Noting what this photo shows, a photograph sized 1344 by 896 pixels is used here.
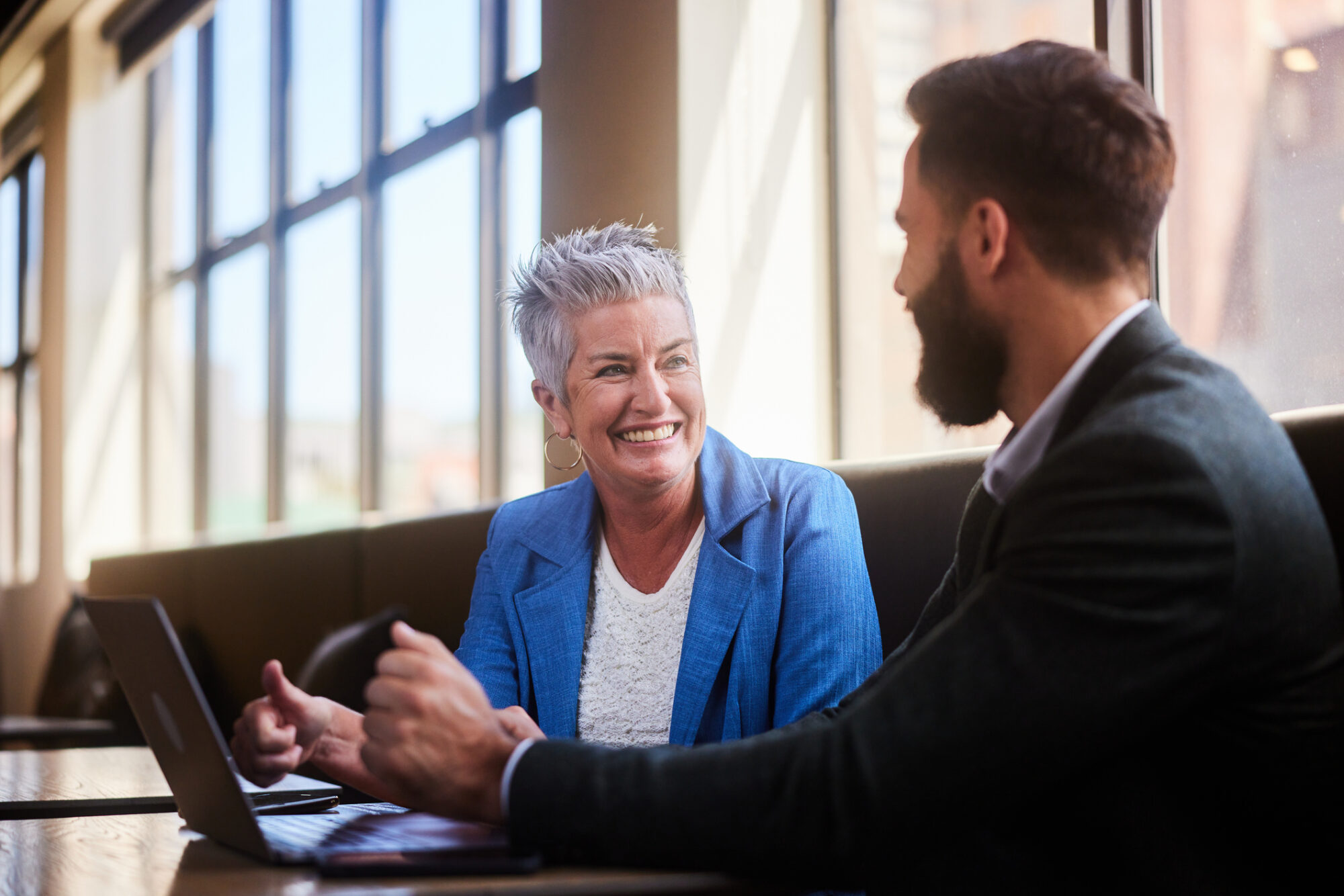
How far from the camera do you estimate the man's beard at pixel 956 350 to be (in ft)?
3.67

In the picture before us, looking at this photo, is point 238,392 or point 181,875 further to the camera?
point 238,392

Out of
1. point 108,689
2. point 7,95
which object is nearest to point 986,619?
point 108,689

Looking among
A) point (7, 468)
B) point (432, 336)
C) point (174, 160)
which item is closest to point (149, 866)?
point (432, 336)

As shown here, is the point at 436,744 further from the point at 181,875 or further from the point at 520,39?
the point at 520,39

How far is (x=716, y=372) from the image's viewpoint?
8.96ft

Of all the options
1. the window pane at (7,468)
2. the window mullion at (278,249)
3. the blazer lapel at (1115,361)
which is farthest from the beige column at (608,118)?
the window pane at (7,468)

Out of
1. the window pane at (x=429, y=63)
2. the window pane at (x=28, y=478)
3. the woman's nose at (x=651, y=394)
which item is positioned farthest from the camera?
the window pane at (x=28, y=478)

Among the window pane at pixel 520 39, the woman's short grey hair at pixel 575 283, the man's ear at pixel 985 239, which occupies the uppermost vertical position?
the window pane at pixel 520 39

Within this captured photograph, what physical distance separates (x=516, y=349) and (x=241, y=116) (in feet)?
9.81

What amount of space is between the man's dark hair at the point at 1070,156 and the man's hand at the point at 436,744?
2.05ft

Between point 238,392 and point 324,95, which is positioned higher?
point 324,95

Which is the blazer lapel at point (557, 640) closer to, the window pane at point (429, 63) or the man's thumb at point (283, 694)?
the man's thumb at point (283, 694)

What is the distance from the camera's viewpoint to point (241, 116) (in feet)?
19.3

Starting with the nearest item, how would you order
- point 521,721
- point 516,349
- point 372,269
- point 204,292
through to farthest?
point 521,721 → point 516,349 → point 372,269 → point 204,292
